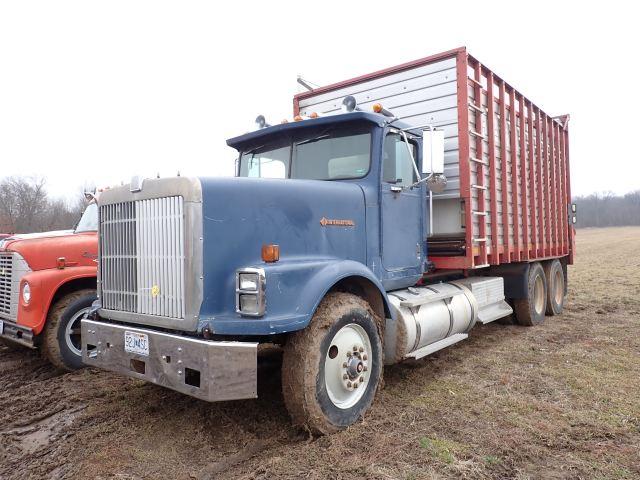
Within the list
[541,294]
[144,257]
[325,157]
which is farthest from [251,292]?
[541,294]

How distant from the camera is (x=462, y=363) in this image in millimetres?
5539

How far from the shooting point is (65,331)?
17.7 feet

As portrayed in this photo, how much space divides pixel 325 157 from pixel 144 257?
6.52 feet

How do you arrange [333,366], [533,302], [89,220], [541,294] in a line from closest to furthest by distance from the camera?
1. [333,366]
2. [89,220]
3. [533,302]
4. [541,294]

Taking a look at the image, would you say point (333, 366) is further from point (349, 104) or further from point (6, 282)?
point (6, 282)

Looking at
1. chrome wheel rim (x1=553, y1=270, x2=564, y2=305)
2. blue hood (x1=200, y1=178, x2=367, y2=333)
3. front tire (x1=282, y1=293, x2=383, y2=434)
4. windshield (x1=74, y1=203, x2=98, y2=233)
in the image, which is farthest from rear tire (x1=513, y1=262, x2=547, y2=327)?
windshield (x1=74, y1=203, x2=98, y2=233)

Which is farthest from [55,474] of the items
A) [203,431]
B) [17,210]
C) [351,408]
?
[17,210]

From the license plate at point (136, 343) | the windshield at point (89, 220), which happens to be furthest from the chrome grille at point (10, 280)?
the license plate at point (136, 343)

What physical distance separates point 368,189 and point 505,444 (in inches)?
95.4

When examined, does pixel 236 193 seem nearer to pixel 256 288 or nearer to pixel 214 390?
pixel 256 288

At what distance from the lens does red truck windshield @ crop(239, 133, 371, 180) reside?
4547 millimetres

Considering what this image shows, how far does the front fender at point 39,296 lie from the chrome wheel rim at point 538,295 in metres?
7.08

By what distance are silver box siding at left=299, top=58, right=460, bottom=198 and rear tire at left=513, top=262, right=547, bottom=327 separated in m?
3.05

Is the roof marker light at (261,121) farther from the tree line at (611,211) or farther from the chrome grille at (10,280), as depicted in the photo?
the tree line at (611,211)
